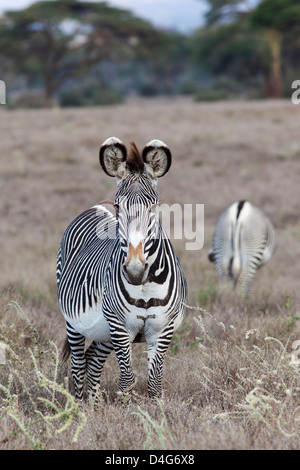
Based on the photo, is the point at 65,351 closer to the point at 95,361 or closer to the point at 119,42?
the point at 95,361

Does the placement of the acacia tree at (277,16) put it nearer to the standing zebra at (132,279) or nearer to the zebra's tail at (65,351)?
the zebra's tail at (65,351)

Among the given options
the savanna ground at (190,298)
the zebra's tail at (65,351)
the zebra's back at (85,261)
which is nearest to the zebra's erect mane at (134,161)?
the zebra's back at (85,261)

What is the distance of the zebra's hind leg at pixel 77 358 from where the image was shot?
15.1 feet

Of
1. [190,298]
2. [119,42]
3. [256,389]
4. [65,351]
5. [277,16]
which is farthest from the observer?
[119,42]

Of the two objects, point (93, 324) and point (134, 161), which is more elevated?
point (134, 161)

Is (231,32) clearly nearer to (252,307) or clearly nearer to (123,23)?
(123,23)

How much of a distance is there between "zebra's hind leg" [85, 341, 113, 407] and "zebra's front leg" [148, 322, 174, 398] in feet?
2.40

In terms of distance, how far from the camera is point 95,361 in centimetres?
466

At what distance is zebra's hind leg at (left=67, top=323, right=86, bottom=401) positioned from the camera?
461 centimetres

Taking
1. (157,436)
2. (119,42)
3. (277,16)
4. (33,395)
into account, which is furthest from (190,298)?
(119,42)

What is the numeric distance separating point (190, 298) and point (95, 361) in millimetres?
2668

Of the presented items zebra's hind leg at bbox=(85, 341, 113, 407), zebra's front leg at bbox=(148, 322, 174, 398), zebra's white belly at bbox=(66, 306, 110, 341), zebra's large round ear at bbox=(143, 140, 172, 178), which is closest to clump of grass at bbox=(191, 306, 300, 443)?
zebra's front leg at bbox=(148, 322, 174, 398)

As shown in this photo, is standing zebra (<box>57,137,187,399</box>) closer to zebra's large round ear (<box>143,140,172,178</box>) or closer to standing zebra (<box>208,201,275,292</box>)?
zebra's large round ear (<box>143,140,172,178</box>)

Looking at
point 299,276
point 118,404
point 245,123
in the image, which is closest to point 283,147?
point 245,123
